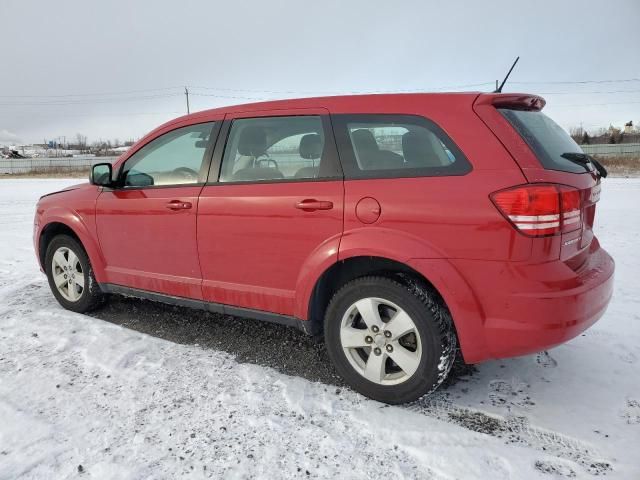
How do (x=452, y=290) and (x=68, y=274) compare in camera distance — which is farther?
(x=68, y=274)

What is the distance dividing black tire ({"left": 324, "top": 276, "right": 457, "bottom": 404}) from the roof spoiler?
3.52ft

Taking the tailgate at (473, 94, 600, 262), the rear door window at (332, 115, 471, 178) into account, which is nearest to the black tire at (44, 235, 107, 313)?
the rear door window at (332, 115, 471, 178)

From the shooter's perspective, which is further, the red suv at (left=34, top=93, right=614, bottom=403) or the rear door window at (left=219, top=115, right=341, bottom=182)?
the rear door window at (left=219, top=115, right=341, bottom=182)

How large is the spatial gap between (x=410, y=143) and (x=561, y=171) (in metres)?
0.80

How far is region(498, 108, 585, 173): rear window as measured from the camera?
247 cm

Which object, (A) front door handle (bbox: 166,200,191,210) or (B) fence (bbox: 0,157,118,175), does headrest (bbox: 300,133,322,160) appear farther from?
(B) fence (bbox: 0,157,118,175)

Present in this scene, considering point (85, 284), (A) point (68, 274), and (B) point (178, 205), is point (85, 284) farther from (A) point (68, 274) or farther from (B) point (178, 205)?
(B) point (178, 205)

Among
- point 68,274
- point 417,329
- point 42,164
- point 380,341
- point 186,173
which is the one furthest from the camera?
point 42,164

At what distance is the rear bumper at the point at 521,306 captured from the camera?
7.57ft

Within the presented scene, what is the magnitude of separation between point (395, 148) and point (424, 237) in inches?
23.3

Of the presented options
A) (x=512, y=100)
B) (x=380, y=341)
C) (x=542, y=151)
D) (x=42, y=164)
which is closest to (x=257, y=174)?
(x=380, y=341)

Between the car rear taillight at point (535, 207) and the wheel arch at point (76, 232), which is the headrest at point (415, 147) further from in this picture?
the wheel arch at point (76, 232)

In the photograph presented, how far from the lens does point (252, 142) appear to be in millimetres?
3316

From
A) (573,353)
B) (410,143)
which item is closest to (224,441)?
(410,143)
